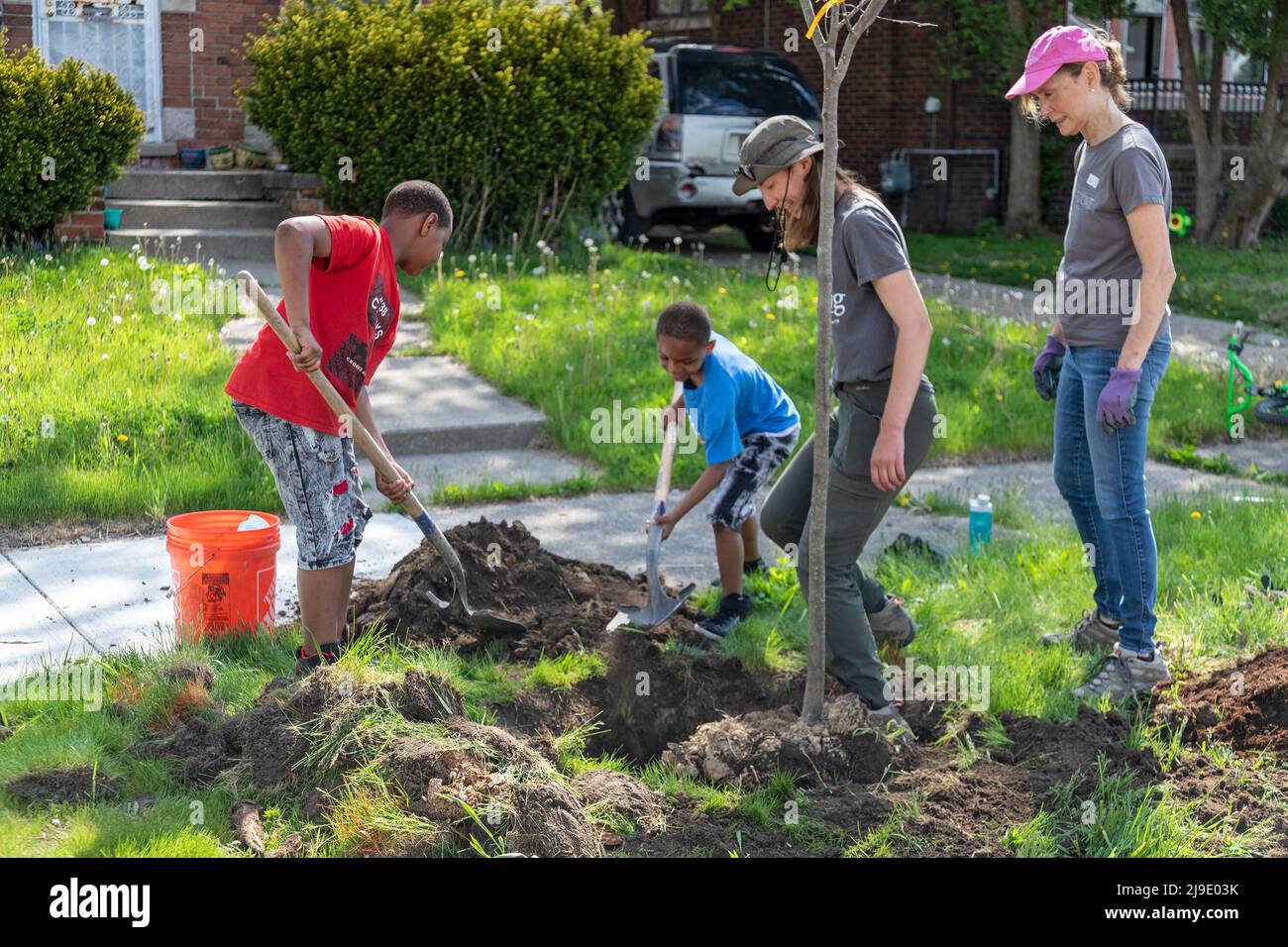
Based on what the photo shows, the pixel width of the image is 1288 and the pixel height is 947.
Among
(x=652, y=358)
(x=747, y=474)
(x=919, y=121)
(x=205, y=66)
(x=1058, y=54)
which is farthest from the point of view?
(x=919, y=121)

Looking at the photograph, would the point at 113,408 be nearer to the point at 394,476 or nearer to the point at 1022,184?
the point at 394,476

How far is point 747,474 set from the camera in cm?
511

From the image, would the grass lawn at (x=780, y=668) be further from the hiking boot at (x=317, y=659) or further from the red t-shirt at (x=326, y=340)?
the red t-shirt at (x=326, y=340)

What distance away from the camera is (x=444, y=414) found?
7645 millimetres

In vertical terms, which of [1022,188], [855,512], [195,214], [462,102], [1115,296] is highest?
[462,102]

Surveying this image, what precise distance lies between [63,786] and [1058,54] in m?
3.43

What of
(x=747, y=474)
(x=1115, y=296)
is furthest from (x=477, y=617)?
→ (x=1115, y=296)

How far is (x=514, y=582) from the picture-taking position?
201 inches

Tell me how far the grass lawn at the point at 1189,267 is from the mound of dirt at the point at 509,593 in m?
8.10

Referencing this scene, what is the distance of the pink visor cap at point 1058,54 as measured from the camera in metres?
4.19

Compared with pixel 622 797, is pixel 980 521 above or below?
above

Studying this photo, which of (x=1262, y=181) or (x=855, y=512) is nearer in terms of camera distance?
(x=855, y=512)

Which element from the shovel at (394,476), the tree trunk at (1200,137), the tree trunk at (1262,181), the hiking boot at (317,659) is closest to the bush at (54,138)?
the shovel at (394,476)

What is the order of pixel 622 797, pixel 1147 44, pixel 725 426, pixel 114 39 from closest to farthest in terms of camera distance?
1. pixel 622 797
2. pixel 725 426
3. pixel 114 39
4. pixel 1147 44
